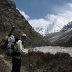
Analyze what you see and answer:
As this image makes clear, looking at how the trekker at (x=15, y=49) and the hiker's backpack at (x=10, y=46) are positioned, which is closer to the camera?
the trekker at (x=15, y=49)

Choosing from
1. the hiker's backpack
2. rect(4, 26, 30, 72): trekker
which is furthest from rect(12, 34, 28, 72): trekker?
the hiker's backpack

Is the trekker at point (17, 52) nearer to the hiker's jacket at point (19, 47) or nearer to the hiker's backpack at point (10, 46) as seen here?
the hiker's jacket at point (19, 47)

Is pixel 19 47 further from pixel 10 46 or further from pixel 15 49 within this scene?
pixel 10 46

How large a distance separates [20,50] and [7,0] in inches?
1671

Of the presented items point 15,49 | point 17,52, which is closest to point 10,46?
point 15,49

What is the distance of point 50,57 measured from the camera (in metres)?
20.5

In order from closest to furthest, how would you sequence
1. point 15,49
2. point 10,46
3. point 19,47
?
point 19,47, point 15,49, point 10,46

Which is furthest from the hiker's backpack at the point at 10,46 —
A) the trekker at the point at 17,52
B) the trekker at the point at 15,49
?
the trekker at the point at 17,52

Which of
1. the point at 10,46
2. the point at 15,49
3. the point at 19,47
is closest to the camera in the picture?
the point at 19,47

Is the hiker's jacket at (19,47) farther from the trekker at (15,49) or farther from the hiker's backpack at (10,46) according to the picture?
the hiker's backpack at (10,46)

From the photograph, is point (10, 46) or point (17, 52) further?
point (10, 46)

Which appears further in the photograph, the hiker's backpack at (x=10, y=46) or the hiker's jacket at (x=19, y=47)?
the hiker's backpack at (x=10, y=46)

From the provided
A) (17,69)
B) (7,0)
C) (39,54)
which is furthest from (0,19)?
(17,69)

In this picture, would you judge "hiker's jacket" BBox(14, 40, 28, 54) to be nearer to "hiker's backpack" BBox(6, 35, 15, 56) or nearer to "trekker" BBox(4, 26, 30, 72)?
"trekker" BBox(4, 26, 30, 72)
